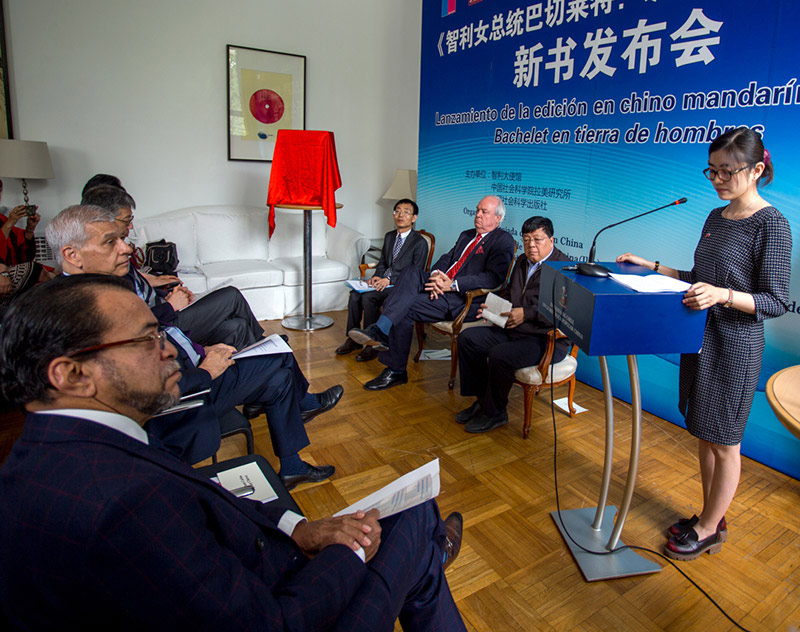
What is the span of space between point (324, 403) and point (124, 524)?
207cm

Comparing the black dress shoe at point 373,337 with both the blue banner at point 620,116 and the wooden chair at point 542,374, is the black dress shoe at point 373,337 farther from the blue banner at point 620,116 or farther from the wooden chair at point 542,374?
the blue banner at point 620,116

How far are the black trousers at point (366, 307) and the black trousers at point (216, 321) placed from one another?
1203mm

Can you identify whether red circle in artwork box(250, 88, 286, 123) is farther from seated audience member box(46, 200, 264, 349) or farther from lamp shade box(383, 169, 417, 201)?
seated audience member box(46, 200, 264, 349)

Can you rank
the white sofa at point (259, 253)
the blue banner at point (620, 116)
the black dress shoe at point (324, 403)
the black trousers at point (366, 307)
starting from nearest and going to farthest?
the blue banner at point (620, 116) → the black dress shoe at point (324, 403) → the black trousers at point (366, 307) → the white sofa at point (259, 253)

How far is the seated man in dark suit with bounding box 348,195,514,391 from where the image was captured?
3619 millimetres

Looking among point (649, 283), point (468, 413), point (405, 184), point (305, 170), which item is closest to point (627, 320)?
point (649, 283)

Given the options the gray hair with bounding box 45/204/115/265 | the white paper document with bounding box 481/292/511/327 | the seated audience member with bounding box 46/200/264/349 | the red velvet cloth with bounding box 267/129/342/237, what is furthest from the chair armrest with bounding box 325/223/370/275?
the gray hair with bounding box 45/204/115/265

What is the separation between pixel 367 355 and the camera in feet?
13.2

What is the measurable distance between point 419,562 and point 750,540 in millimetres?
1676

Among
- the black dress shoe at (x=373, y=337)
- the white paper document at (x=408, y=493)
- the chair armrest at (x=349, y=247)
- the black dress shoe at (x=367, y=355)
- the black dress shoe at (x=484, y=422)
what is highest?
the chair armrest at (x=349, y=247)

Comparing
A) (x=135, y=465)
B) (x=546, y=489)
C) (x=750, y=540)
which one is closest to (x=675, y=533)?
(x=750, y=540)

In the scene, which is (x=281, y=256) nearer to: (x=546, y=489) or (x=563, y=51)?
(x=563, y=51)

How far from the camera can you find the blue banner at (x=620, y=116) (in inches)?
101

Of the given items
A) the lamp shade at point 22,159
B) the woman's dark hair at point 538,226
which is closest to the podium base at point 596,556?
the woman's dark hair at point 538,226
